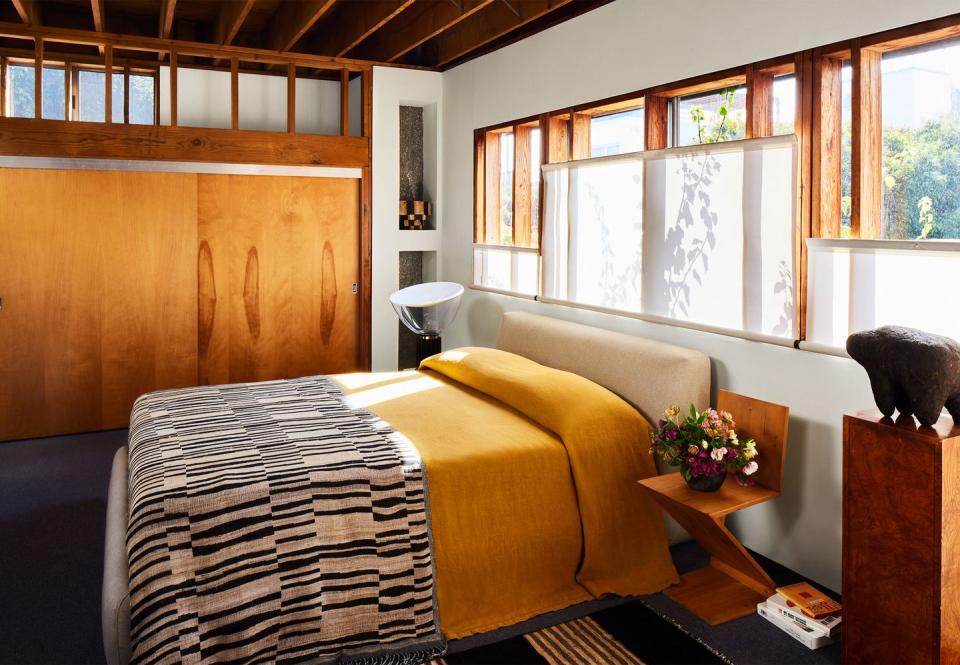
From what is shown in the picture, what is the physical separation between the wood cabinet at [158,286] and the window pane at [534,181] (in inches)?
55.5

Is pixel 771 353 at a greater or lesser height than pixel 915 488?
greater

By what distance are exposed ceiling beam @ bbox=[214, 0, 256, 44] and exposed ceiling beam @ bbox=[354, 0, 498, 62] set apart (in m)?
0.96

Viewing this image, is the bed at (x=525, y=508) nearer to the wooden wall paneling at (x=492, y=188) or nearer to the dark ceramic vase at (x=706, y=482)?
the dark ceramic vase at (x=706, y=482)

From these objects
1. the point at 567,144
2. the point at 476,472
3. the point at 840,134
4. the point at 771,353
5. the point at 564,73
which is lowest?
the point at 476,472

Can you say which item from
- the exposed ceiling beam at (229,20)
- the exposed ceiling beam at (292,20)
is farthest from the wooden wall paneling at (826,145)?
the exposed ceiling beam at (229,20)

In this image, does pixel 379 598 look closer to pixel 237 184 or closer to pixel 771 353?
pixel 771 353

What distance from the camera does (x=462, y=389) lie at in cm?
375

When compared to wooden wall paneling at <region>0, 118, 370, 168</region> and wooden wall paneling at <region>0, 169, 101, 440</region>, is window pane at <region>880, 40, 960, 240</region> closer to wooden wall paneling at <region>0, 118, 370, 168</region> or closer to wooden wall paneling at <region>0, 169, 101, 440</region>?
wooden wall paneling at <region>0, 118, 370, 168</region>

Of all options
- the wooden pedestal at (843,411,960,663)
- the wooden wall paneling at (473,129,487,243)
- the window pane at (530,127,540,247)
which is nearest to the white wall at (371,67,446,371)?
the wooden wall paneling at (473,129,487,243)

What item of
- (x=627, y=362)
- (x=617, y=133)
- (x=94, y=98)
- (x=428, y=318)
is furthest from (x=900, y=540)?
(x=94, y=98)

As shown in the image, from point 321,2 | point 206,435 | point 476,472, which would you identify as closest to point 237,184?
point 321,2

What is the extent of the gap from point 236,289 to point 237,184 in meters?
0.69

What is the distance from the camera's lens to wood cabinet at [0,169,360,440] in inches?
185

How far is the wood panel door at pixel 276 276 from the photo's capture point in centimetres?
510
